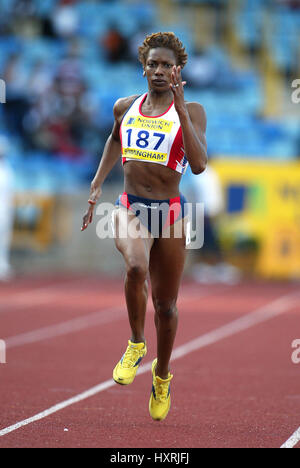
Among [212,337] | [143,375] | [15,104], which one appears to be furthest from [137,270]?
[15,104]

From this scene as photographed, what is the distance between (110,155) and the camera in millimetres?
5828

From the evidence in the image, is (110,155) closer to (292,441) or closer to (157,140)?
(157,140)

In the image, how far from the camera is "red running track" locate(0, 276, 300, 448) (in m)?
5.12

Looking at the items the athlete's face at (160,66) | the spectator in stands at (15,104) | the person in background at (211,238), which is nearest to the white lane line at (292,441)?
the athlete's face at (160,66)

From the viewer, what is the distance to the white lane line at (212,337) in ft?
18.7

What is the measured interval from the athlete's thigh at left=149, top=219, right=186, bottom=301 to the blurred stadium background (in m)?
11.1

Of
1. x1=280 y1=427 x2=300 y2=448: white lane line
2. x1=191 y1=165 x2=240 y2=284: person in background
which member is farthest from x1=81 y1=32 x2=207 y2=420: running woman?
x1=191 y1=165 x2=240 y2=284: person in background

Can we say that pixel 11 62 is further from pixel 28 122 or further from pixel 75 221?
pixel 75 221

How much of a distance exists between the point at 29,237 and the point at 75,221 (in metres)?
0.96

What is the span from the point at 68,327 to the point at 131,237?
17.4 ft

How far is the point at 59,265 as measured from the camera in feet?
58.3

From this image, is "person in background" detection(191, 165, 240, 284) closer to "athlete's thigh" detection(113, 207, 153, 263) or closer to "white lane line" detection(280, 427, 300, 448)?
"athlete's thigh" detection(113, 207, 153, 263)
